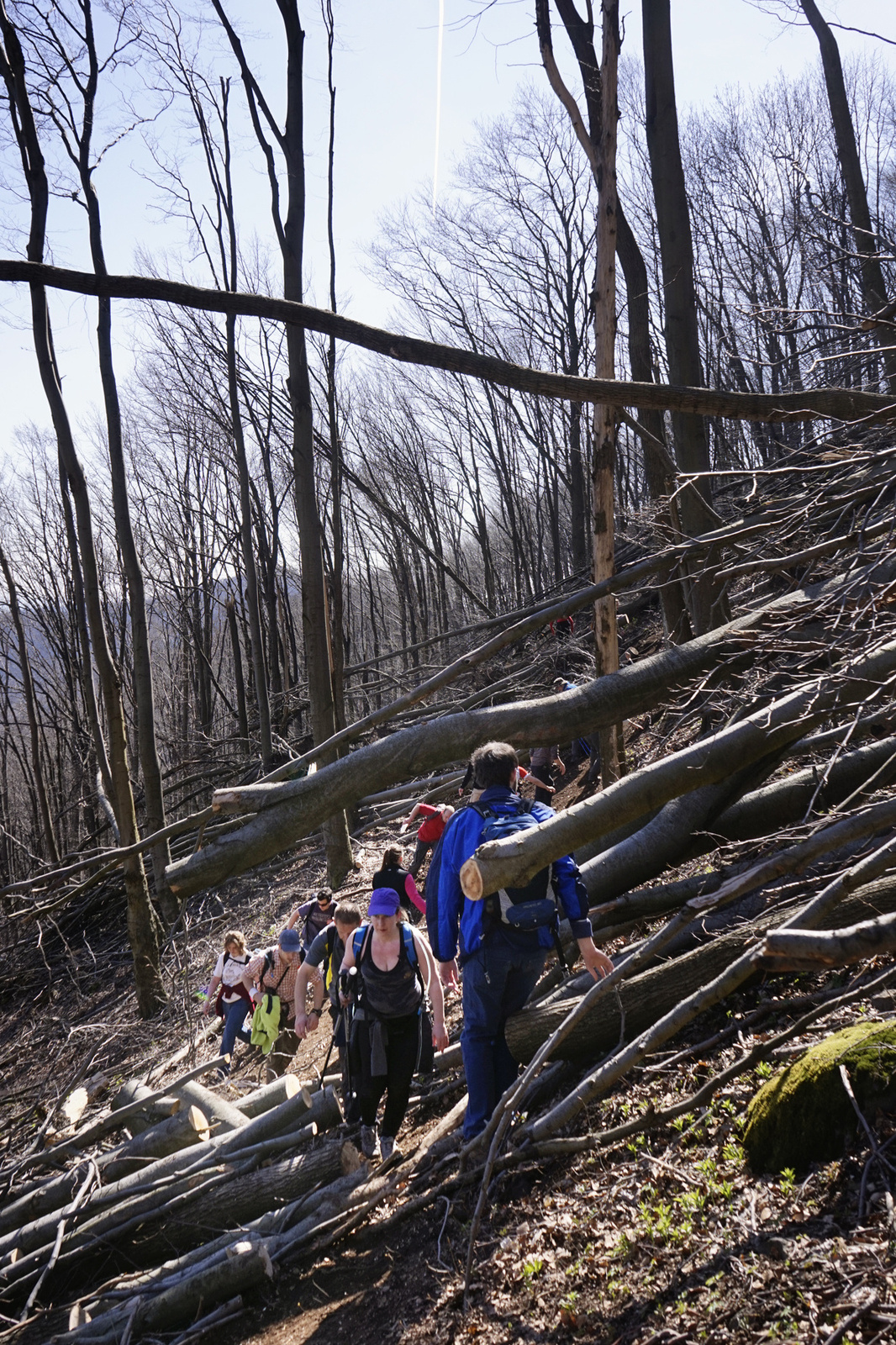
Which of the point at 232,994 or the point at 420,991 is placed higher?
the point at 420,991

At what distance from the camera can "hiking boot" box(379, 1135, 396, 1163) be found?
4.92m

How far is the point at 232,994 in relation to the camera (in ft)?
25.9

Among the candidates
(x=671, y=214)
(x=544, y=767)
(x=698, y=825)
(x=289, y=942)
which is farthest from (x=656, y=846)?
(x=671, y=214)

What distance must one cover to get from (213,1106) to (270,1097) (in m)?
0.48

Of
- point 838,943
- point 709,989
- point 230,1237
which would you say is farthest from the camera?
point 230,1237

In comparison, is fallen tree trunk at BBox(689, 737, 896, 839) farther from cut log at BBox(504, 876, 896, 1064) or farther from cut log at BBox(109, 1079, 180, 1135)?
cut log at BBox(109, 1079, 180, 1135)

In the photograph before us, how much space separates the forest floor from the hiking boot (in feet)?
0.40

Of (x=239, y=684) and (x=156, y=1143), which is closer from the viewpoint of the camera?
(x=156, y=1143)

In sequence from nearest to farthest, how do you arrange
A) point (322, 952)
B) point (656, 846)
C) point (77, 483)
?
1. point (656, 846)
2. point (322, 952)
3. point (77, 483)

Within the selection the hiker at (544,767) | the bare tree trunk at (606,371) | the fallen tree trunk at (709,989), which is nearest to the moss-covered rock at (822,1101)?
the fallen tree trunk at (709,989)

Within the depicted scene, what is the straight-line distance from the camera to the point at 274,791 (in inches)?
111

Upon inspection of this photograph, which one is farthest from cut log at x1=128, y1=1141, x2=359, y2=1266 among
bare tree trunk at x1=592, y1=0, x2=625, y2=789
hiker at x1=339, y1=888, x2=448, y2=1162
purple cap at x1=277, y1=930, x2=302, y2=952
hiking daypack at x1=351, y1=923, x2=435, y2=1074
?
bare tree trunk at x1=592, y1=0, x2=625, y2=789

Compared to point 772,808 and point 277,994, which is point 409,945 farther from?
point 277,994

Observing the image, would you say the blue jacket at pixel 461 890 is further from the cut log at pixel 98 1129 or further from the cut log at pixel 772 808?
the cut log at pixel 98 1129
